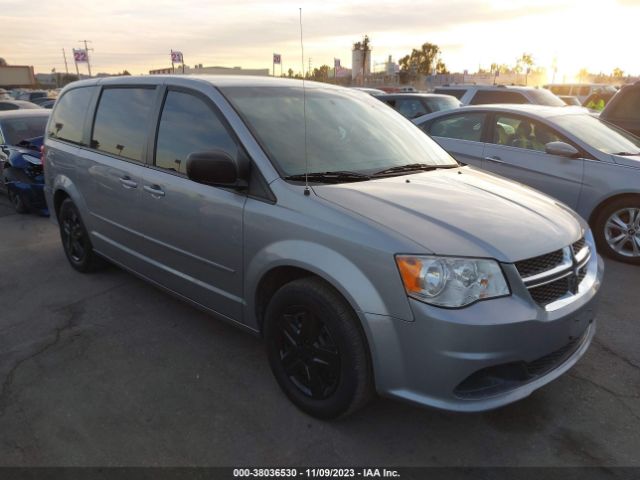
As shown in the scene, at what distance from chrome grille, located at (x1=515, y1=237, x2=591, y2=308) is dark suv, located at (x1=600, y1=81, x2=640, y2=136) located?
5.46m

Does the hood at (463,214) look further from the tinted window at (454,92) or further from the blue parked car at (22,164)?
the tinted window at (454,92)

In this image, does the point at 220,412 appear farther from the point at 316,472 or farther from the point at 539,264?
the point at 539,264

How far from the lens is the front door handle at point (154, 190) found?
3350 millimetres

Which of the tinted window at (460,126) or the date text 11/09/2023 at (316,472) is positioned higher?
the tinted window at (460,126)

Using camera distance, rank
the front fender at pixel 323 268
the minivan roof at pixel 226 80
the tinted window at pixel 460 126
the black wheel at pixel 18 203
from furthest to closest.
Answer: the black wheel at pixel 18 203, the tinted window at pixel 460 126, the minivan roof at pixel 226 80, the front fender at pixel 323 268

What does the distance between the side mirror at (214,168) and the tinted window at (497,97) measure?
373 inches

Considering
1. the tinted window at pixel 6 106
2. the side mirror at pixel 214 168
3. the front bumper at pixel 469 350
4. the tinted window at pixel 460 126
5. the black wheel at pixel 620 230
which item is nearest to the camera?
the front bumper at pixel 469 350

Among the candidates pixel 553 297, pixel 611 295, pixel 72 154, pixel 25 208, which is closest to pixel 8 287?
pixel 72 154

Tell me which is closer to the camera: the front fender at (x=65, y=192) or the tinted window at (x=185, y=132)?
the tinted window at (x=185, y=132)

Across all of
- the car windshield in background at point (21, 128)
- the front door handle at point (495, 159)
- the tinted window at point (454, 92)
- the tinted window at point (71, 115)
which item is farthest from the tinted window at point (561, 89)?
the tinted window at point (71, 115)

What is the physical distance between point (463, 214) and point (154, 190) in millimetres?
2047

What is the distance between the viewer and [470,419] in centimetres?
271

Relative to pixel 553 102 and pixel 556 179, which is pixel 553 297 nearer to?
pixel 556 179

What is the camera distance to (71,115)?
4.73 metres
